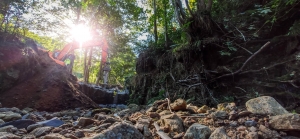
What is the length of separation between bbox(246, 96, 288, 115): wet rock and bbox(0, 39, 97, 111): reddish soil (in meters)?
4.18

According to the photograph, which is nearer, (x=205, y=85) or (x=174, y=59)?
(x=205, y=85)

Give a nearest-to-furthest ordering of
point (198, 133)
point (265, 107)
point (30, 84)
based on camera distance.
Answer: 1. point (198, 133)
2. point (265, 107)
3. point (30, 84)

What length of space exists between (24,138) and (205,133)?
1.45 meters

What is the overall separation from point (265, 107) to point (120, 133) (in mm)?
1387

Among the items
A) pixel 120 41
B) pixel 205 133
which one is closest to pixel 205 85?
pixel 205 133

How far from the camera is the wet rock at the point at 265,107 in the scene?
1.56 m

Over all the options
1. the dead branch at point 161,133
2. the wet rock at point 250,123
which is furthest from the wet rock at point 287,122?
the dead branch at point 161,133

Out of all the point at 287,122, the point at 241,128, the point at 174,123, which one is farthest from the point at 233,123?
the point at 174,123

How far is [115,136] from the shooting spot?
114cm

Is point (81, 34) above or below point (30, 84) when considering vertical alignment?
above

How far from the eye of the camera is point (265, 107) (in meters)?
1.60

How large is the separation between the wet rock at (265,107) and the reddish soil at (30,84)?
4.18m

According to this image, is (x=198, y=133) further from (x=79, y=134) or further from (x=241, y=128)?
(x=79, y=134)

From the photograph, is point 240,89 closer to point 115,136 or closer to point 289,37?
point 289,37
